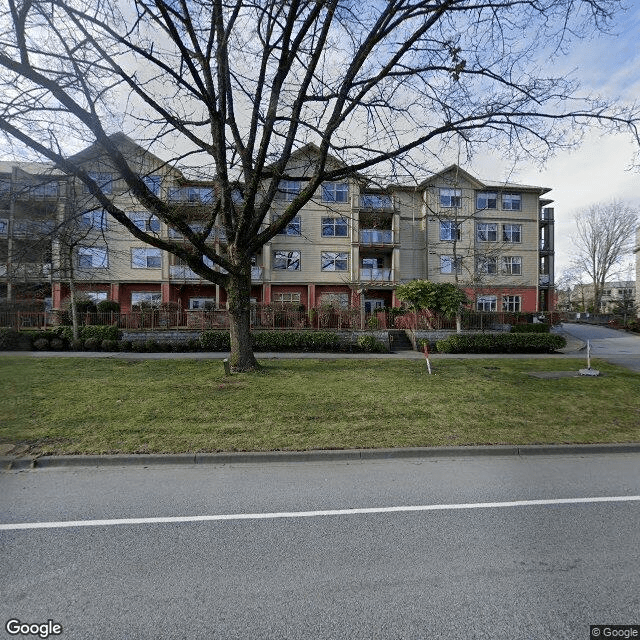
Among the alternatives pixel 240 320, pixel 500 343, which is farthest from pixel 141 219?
pixel 500 343

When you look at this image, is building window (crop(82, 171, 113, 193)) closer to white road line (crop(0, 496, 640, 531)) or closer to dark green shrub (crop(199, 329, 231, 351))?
dark green shrub (crop(199, 329, 231, 351))

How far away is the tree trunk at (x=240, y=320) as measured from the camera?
10.8 meters

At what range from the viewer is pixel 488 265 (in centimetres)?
2923

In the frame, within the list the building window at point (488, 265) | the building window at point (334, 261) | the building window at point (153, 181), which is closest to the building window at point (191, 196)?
the building window at point (153, 181)

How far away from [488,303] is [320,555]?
3156 cm

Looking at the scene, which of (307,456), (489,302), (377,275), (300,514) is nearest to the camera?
(300,514)

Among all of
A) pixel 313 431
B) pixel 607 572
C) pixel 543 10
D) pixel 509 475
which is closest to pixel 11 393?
pixel 313 431

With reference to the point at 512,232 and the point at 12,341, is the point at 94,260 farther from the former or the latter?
the point at 512,232

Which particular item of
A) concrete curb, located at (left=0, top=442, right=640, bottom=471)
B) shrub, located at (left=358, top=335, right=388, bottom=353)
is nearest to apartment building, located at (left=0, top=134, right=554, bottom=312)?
shrub, located at (left=358, top=335, right=388, bottom=353)

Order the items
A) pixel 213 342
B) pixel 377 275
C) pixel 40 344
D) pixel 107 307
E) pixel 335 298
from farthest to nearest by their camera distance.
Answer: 1. pixel 377 275
2. pixel 335 298
3. pixel 107 307
4. pixel 40 344
5. pixel 213 342

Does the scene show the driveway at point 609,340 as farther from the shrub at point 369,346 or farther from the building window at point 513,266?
the shrub at point 369,346

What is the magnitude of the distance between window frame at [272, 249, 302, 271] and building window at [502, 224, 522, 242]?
16382 mm

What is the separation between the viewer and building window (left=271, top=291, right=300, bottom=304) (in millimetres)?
28359

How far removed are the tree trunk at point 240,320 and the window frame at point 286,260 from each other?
17504 millimetres
